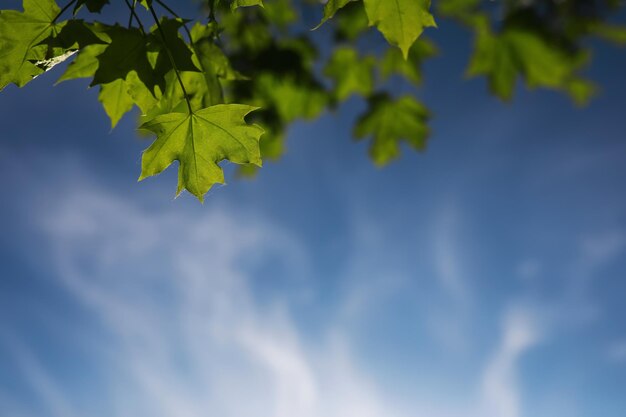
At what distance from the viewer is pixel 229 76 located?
125cm

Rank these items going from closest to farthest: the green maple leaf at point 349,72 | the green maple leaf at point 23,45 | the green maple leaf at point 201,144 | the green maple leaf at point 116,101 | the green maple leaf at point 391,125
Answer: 1. the green maple leaf at point 23,45
2. the green maple leaf at point 201,144
3. the green maple leaf at point 116,101
4. the green maple leaf at point 349,72
5. the green maple leaf at point 391,125

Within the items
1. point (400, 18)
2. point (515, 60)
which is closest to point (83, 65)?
point (400, 18)

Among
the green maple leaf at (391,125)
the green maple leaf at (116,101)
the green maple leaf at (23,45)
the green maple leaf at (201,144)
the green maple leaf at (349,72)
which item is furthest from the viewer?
the green maple leaf at (391,125)

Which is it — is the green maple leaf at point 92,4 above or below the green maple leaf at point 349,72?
below

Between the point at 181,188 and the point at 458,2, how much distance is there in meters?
1.94

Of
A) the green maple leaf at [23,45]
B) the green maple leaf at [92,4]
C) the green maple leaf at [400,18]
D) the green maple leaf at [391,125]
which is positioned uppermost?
the green maple leaf at [391,125]

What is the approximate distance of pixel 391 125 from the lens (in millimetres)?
3080

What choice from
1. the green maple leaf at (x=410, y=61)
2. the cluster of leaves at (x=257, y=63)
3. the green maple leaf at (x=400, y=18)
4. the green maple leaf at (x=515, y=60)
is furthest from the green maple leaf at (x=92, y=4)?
the green maple leaf at (x=515, y=60)

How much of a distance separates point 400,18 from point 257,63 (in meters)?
1.67

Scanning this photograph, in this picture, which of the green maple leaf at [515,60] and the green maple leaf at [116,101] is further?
the green maple leaf at [515,60]

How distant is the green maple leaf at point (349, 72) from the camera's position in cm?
270

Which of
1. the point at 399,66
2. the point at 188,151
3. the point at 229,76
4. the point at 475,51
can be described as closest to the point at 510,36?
the point at 475,51

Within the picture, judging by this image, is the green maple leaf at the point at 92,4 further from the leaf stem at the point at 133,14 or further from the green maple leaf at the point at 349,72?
the green maple leaf at the point at 349,72

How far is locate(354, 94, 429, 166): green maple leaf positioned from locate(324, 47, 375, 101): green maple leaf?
6.5 inches
